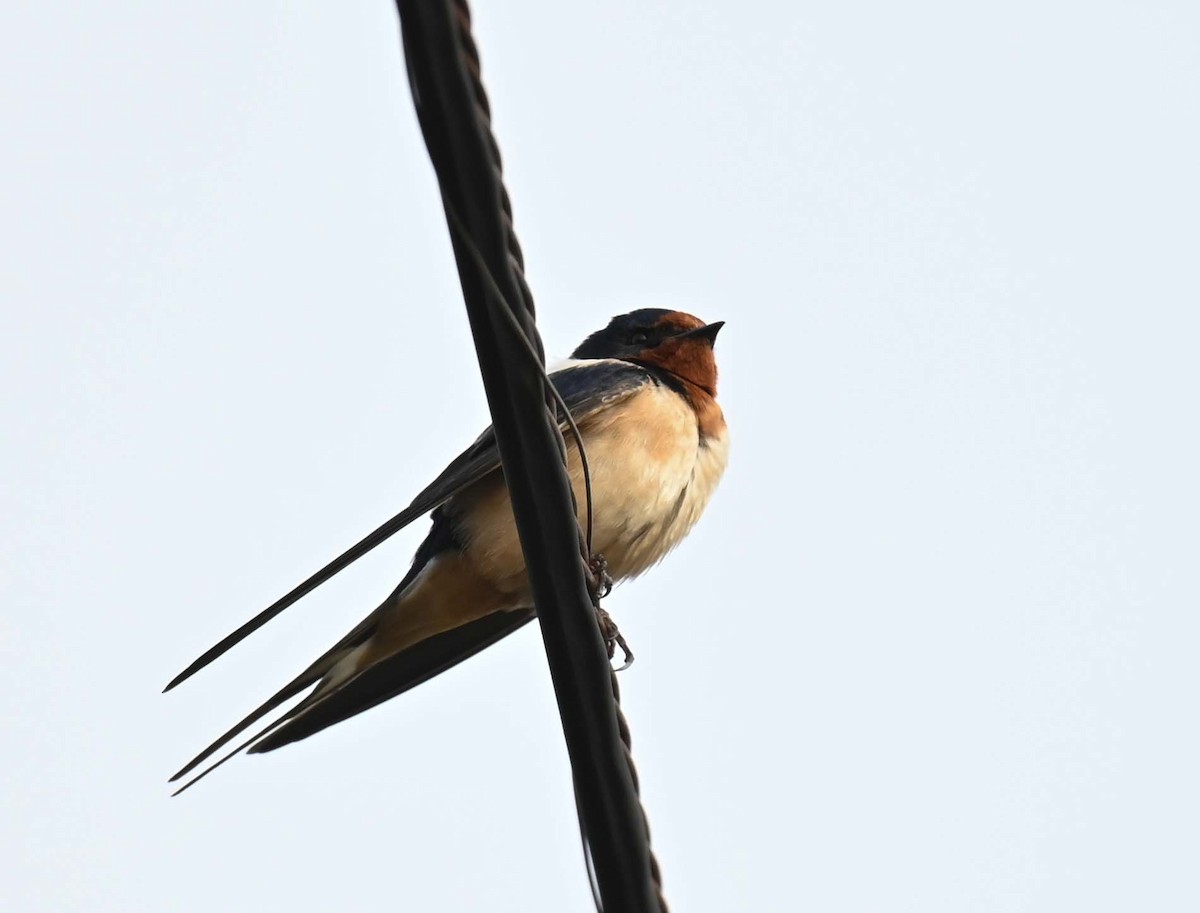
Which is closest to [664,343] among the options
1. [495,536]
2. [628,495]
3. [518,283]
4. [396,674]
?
[628,495]

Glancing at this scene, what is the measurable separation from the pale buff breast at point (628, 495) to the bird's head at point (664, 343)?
0.54 meters

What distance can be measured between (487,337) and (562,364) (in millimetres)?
3384

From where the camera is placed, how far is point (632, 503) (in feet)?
15.4

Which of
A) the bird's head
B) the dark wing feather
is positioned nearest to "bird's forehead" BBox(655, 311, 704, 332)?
the bird's head

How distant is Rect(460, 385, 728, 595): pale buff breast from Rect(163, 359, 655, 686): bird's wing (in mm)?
74

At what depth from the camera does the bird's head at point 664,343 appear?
Result: 5.57m

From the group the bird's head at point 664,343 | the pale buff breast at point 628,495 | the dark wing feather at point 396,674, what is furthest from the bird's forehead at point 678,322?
the dark wing feather at point 396,674

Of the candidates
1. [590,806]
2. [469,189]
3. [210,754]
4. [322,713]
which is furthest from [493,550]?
[469,189]

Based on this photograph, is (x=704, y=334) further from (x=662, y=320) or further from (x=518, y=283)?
(x=518, y=283)

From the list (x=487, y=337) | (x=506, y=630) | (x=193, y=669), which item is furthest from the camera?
(x=506, y=630)

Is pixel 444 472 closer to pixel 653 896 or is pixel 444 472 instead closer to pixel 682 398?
pixel 682 398

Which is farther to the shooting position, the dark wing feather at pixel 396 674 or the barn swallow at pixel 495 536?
the barn swallow at pixel 495 536

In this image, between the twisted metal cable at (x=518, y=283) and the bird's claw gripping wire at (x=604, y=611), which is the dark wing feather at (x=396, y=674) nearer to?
the bird's claw gripping wire at (x=604, y=611)

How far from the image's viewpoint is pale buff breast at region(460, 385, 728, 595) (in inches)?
185
